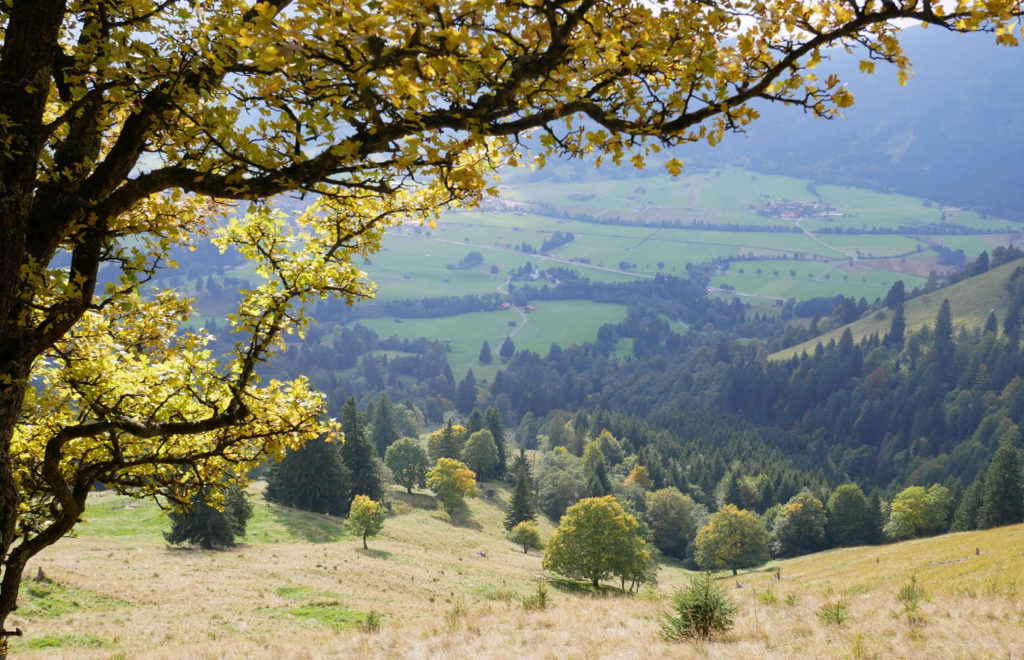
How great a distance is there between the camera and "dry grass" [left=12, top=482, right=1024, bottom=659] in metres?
11.8

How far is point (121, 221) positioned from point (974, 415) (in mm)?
214311

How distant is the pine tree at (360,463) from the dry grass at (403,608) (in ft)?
47.8

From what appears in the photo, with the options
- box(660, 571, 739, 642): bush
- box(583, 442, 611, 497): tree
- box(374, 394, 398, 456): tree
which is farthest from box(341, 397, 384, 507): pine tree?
box(660, 571, 739, 642): bush

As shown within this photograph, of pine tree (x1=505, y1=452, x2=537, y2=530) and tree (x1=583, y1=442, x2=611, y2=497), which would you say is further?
tree (x1=583, y1=442, x2=611, y2=497)

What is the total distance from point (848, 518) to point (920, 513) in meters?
11.3

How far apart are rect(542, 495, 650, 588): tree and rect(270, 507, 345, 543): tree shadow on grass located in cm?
2162

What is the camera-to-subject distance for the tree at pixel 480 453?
10844cm

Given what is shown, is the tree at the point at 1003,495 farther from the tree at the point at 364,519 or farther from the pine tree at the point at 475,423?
the pine tree at the point at 475,423

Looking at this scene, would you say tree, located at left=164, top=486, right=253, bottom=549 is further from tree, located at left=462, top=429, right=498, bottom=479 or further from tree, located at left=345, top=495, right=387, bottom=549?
tree, located at left=462, top=429, right=498, bottom=479

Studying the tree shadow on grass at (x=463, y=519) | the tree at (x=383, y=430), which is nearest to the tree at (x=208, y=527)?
the tree shadow on grass at (x=463, y=519)

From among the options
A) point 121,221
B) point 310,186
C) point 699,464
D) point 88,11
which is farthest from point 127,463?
point 699,464

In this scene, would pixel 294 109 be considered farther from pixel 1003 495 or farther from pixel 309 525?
pixel 1003 495

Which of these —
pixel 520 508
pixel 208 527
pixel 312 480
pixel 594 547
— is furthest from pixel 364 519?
pixel 520 508

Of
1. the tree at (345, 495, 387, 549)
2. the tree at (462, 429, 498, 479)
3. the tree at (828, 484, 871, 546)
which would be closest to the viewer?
the tree at (345, 495, 387, 549)
